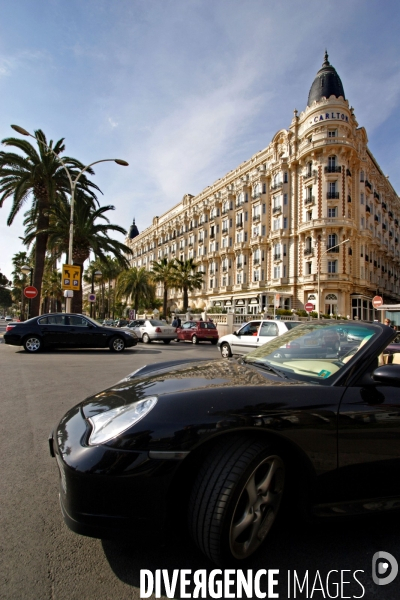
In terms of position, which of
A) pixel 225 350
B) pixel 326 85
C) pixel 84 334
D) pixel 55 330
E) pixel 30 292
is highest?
pixel 326 85

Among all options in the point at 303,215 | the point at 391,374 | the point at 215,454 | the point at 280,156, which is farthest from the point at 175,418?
the point at 280,156

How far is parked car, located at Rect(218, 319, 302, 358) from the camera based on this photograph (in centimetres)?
1187

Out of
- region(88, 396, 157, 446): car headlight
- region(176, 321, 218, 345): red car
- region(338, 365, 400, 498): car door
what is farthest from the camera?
region(176, 321, 218, 345): red car

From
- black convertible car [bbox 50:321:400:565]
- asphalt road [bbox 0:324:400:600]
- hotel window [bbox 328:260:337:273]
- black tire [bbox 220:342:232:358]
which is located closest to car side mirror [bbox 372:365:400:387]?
black convertible car [bbox 50:321:400:565]

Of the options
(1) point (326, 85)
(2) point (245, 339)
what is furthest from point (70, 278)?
(1) point (326, 85)

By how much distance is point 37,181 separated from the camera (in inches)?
835

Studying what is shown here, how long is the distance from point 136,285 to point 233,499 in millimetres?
48821

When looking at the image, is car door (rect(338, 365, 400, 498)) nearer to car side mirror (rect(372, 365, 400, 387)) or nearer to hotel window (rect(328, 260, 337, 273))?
car side mirror (rect(372, 365, 400, 387))

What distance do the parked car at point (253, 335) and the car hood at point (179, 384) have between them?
9.34 metres

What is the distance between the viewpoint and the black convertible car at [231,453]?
1.66 metres

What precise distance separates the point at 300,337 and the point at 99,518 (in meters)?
2.04

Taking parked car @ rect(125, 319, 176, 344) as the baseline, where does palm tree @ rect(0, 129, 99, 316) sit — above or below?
above

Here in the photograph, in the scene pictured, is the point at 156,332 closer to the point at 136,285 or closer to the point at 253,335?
the point at 253,335

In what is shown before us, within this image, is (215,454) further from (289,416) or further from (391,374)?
(391,374)
